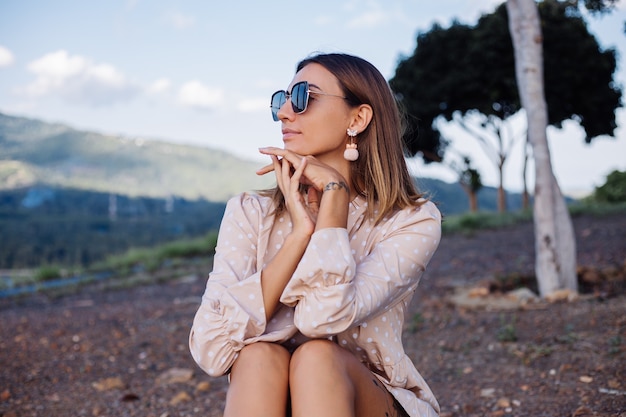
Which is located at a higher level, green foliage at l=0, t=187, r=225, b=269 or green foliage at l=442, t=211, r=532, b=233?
green foliage at l=442, t=211, r=532, b=233

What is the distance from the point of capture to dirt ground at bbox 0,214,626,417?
3.43m

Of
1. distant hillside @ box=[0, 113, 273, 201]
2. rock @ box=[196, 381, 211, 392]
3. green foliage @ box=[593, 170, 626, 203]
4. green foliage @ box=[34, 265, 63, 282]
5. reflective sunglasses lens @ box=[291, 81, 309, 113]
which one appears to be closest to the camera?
reflective sunglasses lens @ box=[291, 81, 309, 113]

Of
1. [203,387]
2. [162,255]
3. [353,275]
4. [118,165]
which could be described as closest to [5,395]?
[203,387]

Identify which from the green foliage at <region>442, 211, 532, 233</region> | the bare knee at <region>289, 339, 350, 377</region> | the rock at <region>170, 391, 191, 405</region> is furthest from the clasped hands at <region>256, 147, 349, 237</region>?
the green foliage at <region>442, 211, 532, 233</region>

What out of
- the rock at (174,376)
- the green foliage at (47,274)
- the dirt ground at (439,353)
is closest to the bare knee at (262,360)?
the dirt ground at (439,353)

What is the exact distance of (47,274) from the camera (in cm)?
1121

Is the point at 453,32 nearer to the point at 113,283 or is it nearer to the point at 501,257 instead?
the point at 501,257

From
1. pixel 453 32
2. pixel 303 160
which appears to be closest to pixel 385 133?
pixel 303 160

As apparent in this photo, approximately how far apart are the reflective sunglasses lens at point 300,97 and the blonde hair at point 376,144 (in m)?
0.12

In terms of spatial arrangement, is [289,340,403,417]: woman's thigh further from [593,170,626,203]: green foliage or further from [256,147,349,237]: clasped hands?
[593,170,626,203]: green foliage

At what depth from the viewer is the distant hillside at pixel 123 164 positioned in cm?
5478

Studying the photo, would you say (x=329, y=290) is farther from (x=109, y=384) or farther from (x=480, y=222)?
(x=480, y=222)

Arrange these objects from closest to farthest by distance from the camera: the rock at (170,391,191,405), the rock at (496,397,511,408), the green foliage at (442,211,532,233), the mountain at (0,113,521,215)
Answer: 1. the rock at (496,397,511,408)
2. the rock at (170,391,191,405)
3. the green foliage at (442,211,532,233)
4. the mountain at (0,113,521,215)

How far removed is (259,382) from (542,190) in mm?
4503
